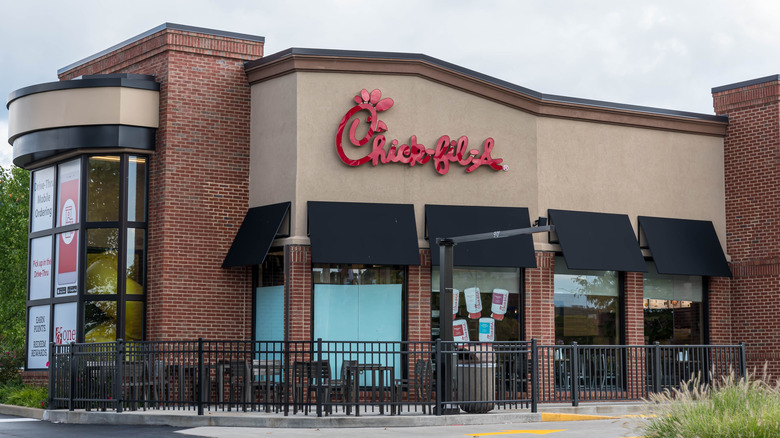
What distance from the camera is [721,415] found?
11.5 metres

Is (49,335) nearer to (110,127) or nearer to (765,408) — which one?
(110,127)

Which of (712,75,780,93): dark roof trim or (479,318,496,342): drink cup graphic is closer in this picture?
(479,318,496,342): drink cup graphic

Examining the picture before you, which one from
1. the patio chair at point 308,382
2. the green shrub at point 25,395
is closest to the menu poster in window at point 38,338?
the green shrub at point 25,395

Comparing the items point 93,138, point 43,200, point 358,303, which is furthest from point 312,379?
point 43,200

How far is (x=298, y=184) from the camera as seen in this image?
20.4 m

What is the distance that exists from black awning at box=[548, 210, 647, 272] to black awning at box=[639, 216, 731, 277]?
579mm

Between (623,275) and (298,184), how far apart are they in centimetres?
837

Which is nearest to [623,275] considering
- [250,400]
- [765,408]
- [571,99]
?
[571,99]

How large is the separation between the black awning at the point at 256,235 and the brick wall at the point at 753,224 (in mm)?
11455

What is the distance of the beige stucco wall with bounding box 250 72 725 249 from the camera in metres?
20.7

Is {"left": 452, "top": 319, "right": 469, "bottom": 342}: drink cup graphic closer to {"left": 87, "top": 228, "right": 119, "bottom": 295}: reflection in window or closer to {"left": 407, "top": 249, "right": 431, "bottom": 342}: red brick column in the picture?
{"left": 407, "top": 249, "right": 431, "bottom": 342}: red brick column

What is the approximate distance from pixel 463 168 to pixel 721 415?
11.1m

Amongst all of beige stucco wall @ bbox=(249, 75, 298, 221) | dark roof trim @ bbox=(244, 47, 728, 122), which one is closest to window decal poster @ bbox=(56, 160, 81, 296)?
beige stucco wall @ bbox=(249, 75, 298, 221)

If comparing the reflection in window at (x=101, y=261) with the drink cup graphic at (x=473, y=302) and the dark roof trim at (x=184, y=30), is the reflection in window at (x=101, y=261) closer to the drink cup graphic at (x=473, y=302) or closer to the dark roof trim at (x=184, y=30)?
the dark roof trim at (x=184, y=30)
